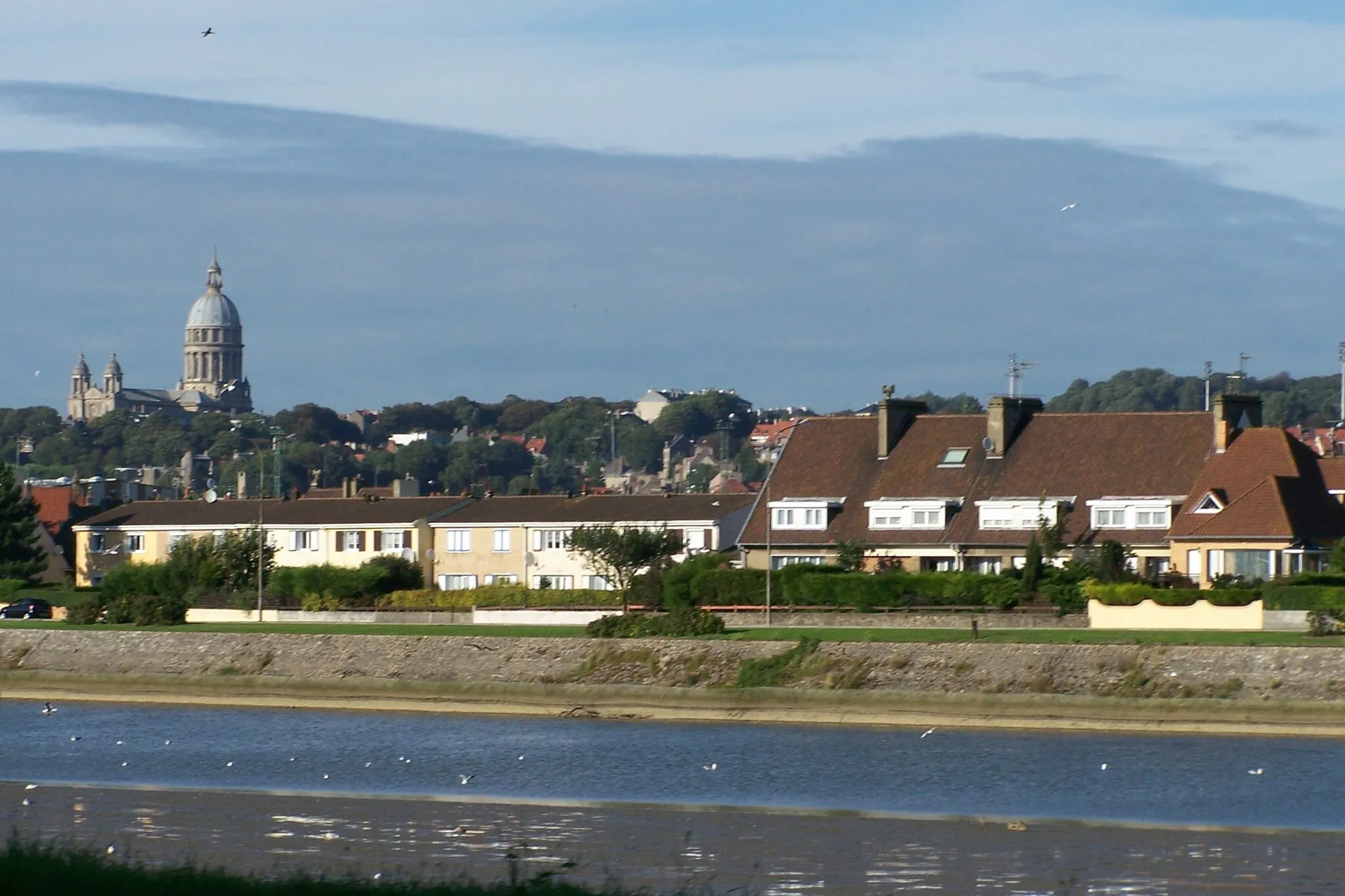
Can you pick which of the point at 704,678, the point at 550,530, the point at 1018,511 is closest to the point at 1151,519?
the point at 1018,511

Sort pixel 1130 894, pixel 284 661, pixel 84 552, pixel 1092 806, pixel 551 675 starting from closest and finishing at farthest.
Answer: pixel 1130 894 → pixel 1092 806 → pixel 551 675 → pixel 284 661 → pixel 84 552

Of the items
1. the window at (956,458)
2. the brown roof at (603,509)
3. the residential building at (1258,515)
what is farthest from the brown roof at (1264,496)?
the brown roof at (603,509)

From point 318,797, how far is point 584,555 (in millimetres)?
40525

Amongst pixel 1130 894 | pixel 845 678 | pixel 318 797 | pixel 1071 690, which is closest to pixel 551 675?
pixel 845 678

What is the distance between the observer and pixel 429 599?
7238 cm

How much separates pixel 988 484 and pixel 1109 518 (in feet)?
15.6

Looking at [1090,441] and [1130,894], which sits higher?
[1090,441]

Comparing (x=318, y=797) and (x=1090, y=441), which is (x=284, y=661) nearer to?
(x=318, y=797)

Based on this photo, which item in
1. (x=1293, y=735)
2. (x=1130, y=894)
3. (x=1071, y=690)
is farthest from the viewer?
(x=1071, y=690)

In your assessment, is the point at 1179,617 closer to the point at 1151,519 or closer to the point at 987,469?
the point at 1151,519

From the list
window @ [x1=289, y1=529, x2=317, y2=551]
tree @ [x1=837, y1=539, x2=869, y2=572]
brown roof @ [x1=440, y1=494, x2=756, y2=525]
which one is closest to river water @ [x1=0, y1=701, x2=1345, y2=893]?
tree @ [x1=837, y1=539, x2=869, y2=572]

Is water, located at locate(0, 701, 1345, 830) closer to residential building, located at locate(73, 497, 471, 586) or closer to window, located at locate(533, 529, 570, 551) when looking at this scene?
window, located at locate(533, 529, 570, 551)

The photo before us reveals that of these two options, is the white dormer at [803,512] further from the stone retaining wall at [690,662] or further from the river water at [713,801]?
the river water at [713,801]

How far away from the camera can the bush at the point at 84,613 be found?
225 feet
